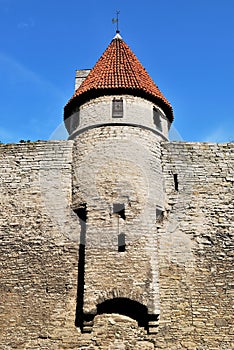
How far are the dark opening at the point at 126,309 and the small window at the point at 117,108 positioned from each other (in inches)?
204

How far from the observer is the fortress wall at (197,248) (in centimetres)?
1038

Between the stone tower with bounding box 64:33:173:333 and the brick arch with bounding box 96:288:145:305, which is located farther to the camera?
the stone tower with bounding box 64:33:173:333

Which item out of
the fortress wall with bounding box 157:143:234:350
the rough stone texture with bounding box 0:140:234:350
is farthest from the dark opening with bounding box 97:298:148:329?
the fortress wall with bounding box 157:143:234:350

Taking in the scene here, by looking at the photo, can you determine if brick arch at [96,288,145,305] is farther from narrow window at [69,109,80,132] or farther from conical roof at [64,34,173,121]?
conical roof at [64,34,173,121]

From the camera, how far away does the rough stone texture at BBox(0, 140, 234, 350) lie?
1032cm

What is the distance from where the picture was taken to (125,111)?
1194 centimetres

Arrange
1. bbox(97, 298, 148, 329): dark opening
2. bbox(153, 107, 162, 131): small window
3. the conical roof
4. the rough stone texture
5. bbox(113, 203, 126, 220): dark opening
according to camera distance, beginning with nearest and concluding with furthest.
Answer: bbox(97, 298, 148, 329): dark opening → the rough stone texture → bbox(113, 203, 126, 220): dark opening → the conical roof → bbox(153, 107, 162, 131): small window

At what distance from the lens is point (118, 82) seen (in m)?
12.3

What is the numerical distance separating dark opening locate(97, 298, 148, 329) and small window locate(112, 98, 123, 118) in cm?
518

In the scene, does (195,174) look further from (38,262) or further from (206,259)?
(38,262)

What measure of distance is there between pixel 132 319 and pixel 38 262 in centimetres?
298

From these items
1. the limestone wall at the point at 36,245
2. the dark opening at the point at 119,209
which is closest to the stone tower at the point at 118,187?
the dark opening at the point at 119,209

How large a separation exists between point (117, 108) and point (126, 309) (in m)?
5.66

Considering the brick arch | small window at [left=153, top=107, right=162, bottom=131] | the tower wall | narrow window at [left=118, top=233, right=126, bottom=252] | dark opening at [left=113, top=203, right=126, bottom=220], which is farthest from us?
small window at [left=153, top=107, right=162, bottom=131]
